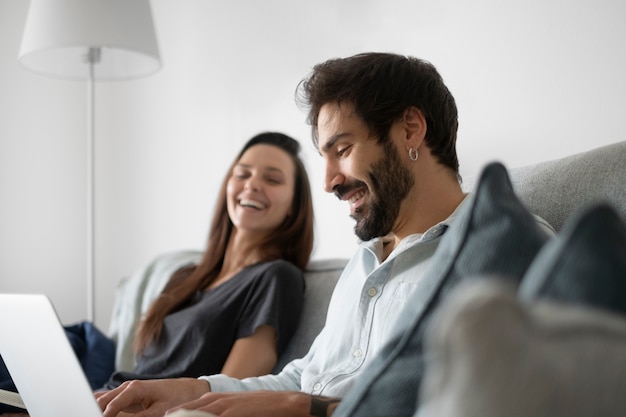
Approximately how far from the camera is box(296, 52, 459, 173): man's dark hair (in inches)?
56.4

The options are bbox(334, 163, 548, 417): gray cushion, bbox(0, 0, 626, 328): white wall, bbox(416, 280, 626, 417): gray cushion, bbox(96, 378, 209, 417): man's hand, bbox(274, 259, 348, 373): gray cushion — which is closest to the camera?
bbox(416, 280, 626, 417): gray cushion

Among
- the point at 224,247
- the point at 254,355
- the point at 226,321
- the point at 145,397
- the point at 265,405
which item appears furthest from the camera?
the point at 224,247

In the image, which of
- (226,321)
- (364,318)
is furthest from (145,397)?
(226,321)

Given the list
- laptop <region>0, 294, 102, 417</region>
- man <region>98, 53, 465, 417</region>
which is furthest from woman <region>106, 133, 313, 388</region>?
laptop <region>0, 294, 102, 417</region>

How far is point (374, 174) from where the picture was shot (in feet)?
4.66

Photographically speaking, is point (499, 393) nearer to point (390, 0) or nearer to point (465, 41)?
point (465, 41)

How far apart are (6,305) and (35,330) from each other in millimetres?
90

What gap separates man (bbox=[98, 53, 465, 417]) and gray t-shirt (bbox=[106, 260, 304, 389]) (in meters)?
0.35

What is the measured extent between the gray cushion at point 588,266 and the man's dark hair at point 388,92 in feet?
2.87

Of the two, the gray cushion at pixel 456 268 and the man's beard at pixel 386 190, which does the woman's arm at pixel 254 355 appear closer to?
the man's beard at pixel 386 190

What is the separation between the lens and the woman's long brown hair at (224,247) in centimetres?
209

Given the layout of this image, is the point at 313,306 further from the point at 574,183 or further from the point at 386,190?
the point at 574,183

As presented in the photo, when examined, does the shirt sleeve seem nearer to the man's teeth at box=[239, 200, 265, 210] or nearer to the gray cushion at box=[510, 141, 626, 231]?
the gray cushion at box=[510, 141, 626, 231]

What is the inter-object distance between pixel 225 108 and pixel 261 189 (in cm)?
86
